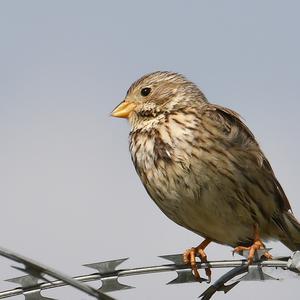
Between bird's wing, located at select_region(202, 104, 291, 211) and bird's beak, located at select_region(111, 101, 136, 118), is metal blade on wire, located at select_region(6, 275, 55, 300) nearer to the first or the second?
bird's wing, located at select_region(202, 104, 291, 211)

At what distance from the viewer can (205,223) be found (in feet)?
21.0

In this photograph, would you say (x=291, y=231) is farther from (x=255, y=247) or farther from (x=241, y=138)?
(x=255, y=247)

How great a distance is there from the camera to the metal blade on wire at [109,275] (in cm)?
409

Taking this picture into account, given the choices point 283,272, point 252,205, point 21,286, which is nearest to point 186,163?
point 252,205

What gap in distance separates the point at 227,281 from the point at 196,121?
2.15 meters

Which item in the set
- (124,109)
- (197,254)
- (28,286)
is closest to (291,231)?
(197,254)

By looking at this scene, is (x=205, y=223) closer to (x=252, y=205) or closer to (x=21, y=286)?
(x=252, y=205)

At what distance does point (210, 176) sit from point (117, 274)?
216cm

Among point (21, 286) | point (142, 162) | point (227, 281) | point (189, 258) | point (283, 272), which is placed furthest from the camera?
point (142, 162)

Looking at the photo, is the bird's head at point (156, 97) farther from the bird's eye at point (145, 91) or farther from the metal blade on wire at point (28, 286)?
the metal blade on wire at point (28, 286)

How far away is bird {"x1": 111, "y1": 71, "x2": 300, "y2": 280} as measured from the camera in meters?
6.16

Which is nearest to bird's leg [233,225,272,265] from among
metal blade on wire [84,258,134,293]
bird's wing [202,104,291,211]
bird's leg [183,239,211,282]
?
bird's leg [183,239,211,282]

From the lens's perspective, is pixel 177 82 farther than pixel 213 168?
Yes

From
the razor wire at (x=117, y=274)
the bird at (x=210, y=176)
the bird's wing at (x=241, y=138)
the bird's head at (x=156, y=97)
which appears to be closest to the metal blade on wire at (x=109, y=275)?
the razor wire at (x=117, y=274)
